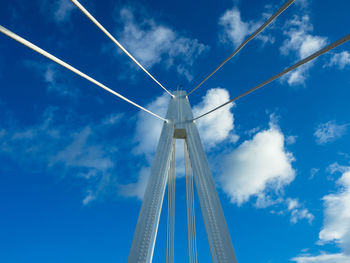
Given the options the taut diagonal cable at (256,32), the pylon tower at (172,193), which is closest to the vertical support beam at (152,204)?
the pylon tower at (172,193)

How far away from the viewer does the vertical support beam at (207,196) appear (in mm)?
6020

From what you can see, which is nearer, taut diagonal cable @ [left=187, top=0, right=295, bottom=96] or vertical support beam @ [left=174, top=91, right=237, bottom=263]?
taut diagonal cable @ [left=187, top=0, right=295, bottom=96]

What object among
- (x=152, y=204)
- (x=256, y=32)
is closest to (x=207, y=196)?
(x=152, y=204)

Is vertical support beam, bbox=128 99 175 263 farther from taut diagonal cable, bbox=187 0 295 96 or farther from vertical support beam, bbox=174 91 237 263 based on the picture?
taut diagonal cable, bbox=187 0 295 96

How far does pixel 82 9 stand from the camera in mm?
4273

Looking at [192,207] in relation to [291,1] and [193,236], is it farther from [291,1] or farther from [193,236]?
[291,1]

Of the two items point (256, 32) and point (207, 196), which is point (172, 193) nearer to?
point (207, 196)

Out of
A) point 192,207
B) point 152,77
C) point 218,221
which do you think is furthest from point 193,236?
point 152,77

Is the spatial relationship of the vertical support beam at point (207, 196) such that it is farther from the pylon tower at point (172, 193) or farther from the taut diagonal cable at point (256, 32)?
the taut diagonal cable at point (256, 32)

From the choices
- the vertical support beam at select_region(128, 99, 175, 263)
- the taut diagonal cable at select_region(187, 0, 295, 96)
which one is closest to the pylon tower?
the vertical support beam at select_region(128, 99, 175, 263)

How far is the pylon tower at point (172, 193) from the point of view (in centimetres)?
609

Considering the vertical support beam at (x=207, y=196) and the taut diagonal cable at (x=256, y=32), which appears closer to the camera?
the taut diagonal cable at (x=256, y=32)

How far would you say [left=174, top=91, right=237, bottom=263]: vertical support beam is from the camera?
237 inches

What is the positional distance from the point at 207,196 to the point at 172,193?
2251 millimetres
